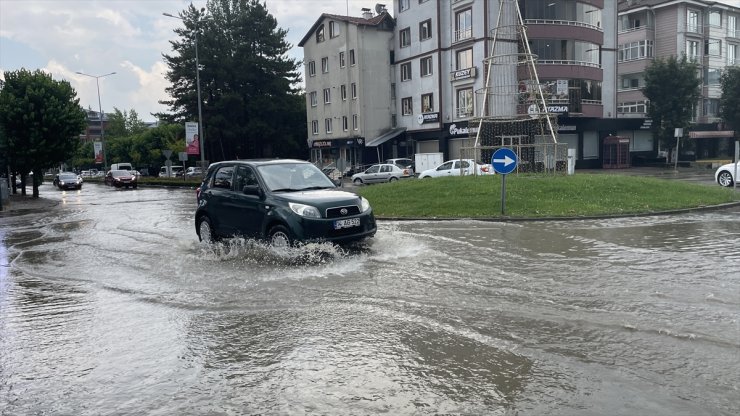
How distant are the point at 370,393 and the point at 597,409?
5.34 ft

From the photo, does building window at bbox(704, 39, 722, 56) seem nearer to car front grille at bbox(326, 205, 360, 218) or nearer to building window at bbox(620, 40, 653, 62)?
building window at bbox(620, 40, 653, 62)

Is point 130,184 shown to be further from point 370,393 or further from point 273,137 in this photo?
point 370,393

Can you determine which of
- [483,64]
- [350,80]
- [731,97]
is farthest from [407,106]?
[731,97]

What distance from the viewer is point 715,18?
181 feet

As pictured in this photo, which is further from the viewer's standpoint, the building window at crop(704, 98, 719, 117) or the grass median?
the building window at crop(704, 98, 719, 117)

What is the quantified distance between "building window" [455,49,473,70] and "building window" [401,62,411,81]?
21.3 feet

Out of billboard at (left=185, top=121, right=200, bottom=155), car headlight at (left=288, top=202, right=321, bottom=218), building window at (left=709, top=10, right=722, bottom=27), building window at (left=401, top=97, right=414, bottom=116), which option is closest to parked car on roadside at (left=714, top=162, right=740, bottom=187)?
car headlight at (left=288, top=202, right=321, bottom=218)

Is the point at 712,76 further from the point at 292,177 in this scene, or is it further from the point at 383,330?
the point at 383,330

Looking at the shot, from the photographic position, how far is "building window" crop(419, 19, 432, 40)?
46.8 meters

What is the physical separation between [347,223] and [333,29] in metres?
47.1

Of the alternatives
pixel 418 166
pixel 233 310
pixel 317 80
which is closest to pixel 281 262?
pixel 233 310

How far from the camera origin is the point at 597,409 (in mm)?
4043

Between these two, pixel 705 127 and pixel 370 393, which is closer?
pixel 370 393

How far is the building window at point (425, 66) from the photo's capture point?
47.3 meters
